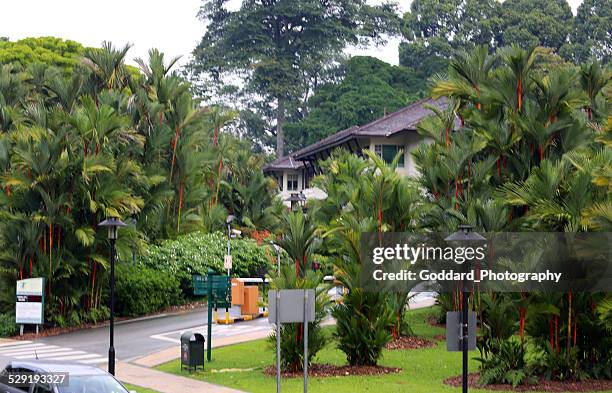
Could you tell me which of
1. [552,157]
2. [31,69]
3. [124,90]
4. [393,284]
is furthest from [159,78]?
[552,157]

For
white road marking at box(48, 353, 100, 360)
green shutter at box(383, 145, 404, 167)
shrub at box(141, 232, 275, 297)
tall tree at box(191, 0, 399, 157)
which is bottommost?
white road marking at box(48, 353, 100, 360)

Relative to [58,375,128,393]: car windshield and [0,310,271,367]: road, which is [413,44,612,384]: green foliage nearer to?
[0,310,271,367]: road

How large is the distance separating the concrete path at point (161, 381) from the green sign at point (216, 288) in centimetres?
309

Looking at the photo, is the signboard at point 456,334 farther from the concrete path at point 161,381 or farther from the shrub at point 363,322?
the shrub at point 363,322

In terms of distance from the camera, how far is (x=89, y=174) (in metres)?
36.1

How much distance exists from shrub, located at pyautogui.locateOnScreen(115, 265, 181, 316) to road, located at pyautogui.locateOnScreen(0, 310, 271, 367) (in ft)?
4.10

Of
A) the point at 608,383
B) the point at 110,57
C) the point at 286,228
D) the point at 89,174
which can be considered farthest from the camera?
the point at 110,57

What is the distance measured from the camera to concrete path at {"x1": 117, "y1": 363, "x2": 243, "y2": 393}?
23203 mm

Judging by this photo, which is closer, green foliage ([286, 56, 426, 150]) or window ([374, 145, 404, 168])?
window ([374, 145, 404, 168])

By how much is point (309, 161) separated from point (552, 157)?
44.2 meters

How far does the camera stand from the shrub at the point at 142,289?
39938 mm

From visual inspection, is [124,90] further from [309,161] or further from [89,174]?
[309,161]

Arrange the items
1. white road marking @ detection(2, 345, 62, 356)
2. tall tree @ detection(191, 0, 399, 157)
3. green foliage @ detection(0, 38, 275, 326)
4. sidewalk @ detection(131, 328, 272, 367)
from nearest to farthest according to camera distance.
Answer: sidewalk @ detection(131, 328, 272, 367) → white road marking @ detection(2, 345, 62, 356) → green foliage @ detection(0, 38, 275, 326) → tall tree @ detection(191, 0, 399, 157)

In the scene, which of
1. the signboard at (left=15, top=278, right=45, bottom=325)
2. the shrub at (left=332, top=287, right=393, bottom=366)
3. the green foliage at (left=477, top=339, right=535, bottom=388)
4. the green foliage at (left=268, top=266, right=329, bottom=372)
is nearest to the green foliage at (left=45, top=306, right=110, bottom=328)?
the signboard at (left=15, top=278, right=45, bottom=325)
